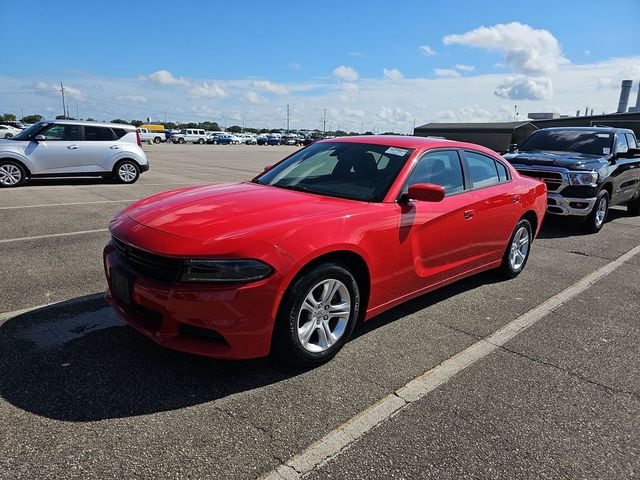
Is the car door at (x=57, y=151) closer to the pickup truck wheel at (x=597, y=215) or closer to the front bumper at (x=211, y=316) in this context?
the front bumper at (x=211, y=316)

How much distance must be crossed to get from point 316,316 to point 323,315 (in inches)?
2.6

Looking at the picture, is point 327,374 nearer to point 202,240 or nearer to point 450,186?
point 202,240

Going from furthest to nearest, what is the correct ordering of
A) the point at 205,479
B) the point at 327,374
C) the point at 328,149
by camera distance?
the point at 328,149, the point at 327,374, the point at 205,479

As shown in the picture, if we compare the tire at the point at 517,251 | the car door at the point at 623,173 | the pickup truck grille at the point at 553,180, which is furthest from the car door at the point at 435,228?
the car door at the point at 623,173

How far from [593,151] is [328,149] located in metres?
7.06

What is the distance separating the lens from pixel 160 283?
9.46ft

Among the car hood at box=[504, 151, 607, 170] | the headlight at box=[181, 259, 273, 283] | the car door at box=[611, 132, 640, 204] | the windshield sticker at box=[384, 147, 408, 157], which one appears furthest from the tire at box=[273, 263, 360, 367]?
the car door at box=[611, 132, 640, 204]

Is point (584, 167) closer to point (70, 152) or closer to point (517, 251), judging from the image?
point (517, 251)

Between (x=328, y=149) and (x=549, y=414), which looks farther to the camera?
(x=328, y=149)

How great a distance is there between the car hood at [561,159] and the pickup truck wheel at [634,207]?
2703mm

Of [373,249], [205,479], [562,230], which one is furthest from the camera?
[562,230]

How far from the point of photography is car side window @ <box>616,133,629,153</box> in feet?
30.5

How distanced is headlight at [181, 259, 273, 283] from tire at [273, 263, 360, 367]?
306mm

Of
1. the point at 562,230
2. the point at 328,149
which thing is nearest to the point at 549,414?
the point at 328,149
